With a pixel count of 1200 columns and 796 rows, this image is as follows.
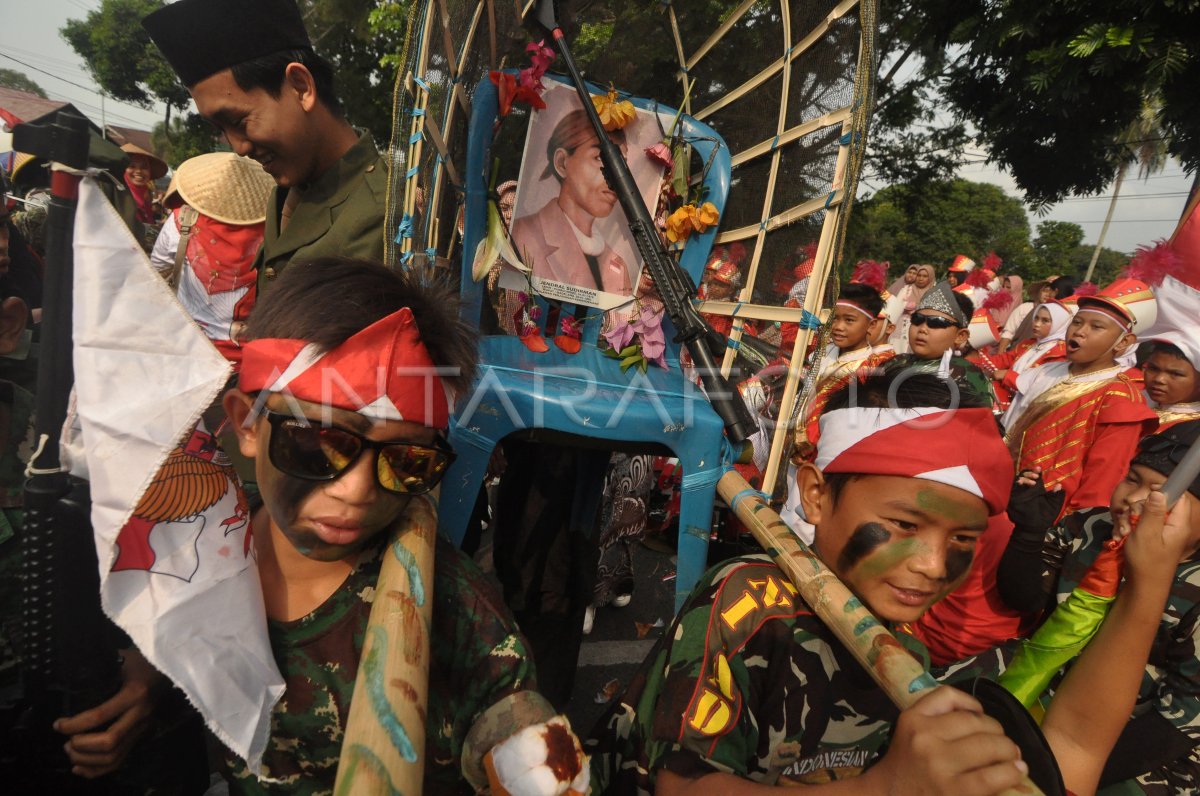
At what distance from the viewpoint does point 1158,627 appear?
5.08ft

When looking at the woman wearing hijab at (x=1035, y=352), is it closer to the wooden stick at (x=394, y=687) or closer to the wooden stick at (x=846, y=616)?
the wooden stick at (x=846, y=616)

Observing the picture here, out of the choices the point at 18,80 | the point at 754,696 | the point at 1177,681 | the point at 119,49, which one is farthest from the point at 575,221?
the point at 18,80

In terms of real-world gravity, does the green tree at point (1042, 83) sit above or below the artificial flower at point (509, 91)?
above

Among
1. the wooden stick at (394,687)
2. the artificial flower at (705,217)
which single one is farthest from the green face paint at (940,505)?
the artificial flower at (705,217)

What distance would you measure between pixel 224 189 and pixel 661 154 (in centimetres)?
167

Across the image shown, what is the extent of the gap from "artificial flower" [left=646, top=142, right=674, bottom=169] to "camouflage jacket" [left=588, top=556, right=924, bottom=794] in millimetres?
1983

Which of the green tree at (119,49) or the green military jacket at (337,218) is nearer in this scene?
the green military jacket at (337,218)

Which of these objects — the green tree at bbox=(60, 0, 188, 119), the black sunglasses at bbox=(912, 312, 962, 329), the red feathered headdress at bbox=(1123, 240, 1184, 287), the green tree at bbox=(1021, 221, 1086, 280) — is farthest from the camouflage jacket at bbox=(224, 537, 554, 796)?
the green tree at bbox=(60, 0, 188, 119)

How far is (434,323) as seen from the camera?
4.13ft

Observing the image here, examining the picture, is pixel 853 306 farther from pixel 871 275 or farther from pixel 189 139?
pixel 189 139

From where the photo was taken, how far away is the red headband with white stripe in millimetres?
1213

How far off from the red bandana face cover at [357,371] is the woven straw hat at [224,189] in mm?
1477

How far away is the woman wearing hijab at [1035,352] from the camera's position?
18.1ft

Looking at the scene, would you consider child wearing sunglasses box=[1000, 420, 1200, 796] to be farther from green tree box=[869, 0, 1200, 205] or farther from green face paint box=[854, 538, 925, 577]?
green tree box=[869, 0, 1200, 205]
